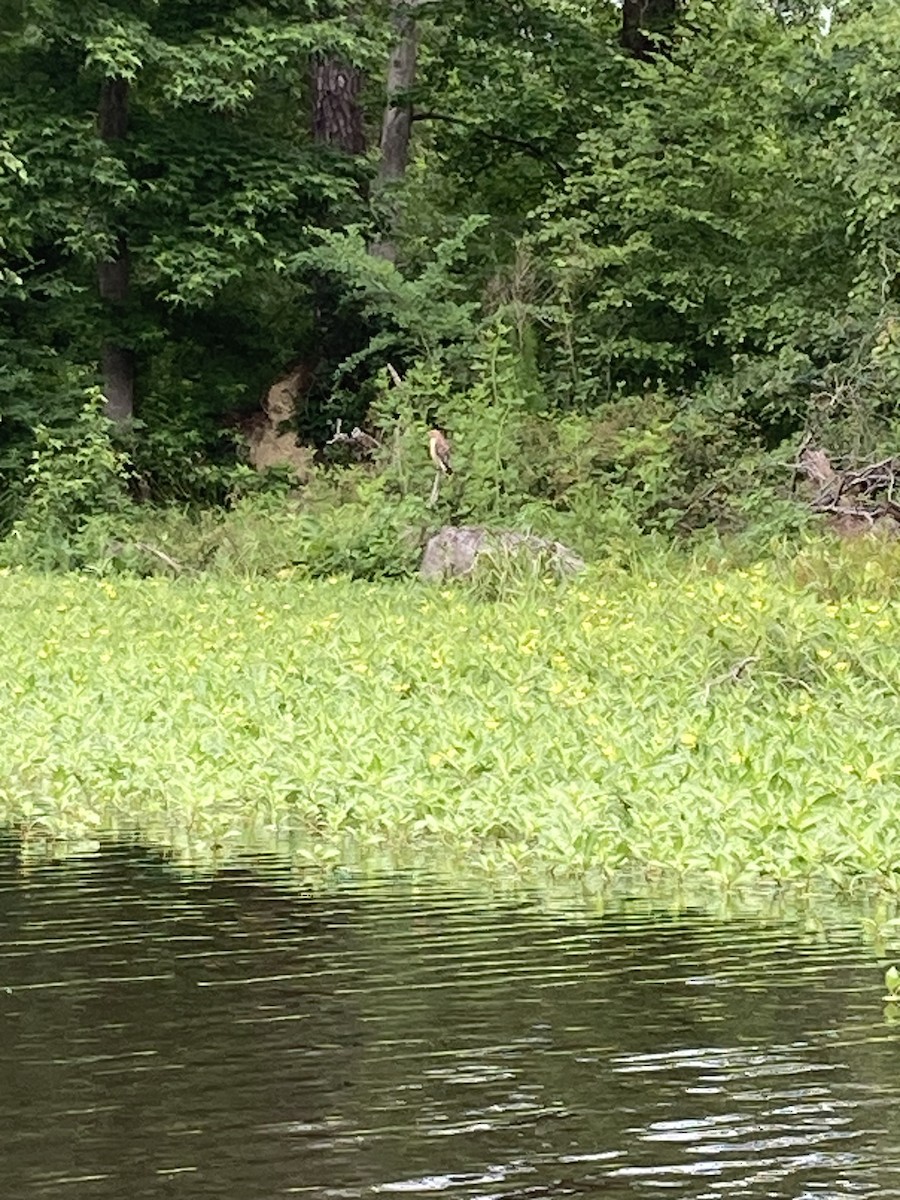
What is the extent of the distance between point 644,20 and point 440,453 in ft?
30.4

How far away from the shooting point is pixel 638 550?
15.8 meters

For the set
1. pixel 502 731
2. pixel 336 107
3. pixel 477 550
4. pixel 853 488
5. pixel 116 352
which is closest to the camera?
pixel 502 731

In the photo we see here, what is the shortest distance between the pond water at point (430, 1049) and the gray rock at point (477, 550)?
854 cm

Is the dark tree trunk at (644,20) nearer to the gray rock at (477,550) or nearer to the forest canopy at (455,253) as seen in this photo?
the forest canopy at (455,253)

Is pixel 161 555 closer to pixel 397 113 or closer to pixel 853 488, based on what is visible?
pixel 853 488

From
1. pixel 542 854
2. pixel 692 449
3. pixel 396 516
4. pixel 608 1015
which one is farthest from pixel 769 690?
pixel 692 449

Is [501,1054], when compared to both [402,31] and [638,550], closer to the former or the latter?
[638,550]

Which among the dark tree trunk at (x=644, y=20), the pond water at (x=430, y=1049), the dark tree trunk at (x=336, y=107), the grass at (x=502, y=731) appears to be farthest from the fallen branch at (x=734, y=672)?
the dark tree trunk at (x=644, y=20)

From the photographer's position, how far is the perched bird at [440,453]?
16859 mm

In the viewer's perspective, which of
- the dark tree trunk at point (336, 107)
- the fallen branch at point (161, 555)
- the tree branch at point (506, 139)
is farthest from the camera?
the tree branch at point (506, 139)

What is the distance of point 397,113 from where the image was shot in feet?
72.8

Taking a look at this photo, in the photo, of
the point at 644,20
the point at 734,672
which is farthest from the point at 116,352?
the point at 734,672

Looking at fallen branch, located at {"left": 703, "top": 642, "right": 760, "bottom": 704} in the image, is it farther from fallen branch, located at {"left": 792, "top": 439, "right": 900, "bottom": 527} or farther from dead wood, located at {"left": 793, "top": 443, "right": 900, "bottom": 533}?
fallen branch, located at {"left": 792, "top": 439, "right": 900, "bottom": 527}

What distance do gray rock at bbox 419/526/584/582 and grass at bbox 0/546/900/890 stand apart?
6.56 feet
